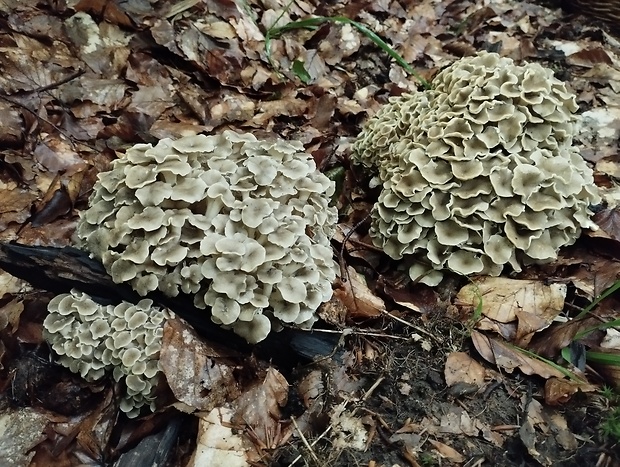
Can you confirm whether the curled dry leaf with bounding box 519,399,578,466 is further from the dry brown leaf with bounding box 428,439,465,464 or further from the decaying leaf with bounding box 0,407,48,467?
the decaying leaf with bounding box 0,407,48,467

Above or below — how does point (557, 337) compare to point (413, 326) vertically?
above

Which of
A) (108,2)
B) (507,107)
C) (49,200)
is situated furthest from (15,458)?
(108,2)

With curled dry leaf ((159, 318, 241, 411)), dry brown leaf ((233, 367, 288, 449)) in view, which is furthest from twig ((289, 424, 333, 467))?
curled dry leaf ((159, 318, 241, 411))

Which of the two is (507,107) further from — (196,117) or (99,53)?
(99,53)

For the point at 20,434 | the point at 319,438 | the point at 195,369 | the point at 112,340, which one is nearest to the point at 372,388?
the point at 319,438

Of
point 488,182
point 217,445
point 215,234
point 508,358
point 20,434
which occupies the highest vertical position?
point 488,182

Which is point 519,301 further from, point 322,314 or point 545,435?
point 322,314
